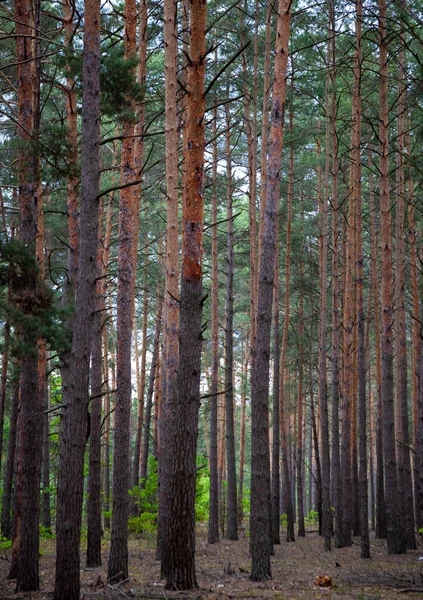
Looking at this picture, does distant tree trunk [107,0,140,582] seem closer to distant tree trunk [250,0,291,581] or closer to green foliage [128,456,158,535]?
distant tree trunk [250,0,291,581]

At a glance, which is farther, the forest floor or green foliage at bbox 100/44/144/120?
green foliage at bbox 100/44/144/120

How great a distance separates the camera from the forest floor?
7363 millimetres

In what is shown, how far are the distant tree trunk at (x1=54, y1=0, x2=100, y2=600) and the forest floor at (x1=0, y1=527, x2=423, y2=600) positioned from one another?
33.5 inches

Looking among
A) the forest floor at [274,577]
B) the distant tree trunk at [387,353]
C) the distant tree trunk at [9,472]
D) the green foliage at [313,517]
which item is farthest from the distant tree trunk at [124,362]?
the green foliage at [313,517]

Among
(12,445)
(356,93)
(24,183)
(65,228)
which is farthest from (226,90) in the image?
(12,445)

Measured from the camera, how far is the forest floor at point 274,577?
7363 mm

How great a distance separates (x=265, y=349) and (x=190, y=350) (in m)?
2.40

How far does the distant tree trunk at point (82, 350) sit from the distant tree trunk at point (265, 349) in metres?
2.87

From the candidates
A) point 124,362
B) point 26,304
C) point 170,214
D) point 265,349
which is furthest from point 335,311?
point 26,304

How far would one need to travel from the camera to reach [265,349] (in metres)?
9.27

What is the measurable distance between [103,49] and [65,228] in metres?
9.05

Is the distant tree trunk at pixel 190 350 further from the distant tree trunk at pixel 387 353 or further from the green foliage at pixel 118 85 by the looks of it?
the distant tree trunk at pixel 387 353

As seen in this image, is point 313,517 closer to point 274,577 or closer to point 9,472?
point 9,472

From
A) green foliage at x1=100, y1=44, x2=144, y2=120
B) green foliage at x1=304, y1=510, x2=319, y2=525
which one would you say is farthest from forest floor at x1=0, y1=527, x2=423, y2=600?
green foliage at x1=304, y1=510, x2=319, y2=525
